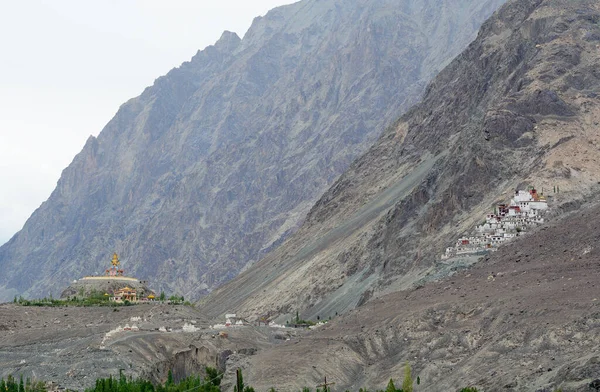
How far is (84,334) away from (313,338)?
25912mm

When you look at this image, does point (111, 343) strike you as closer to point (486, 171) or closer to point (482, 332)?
point (482, 332)

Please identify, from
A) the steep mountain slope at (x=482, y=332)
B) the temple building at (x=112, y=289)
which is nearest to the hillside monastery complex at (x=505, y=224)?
the steep mountain slope at (x=482, y=332)

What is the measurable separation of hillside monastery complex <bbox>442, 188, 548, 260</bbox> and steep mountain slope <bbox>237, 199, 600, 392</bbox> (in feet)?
31.7

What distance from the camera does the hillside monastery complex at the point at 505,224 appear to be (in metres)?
127

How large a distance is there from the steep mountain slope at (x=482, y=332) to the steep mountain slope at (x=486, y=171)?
743 inches

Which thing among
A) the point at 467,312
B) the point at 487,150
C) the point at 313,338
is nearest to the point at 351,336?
the point at 313,338

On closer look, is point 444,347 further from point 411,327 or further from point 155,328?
point 155,328

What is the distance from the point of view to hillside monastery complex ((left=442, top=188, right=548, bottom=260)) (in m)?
127

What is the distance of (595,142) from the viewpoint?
491 feet

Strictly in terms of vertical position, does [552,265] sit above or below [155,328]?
below

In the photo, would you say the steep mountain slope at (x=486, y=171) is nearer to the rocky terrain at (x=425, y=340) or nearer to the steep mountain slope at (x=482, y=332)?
the steep mountain slope at (x=482, y=332)

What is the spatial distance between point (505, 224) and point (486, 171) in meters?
25.8

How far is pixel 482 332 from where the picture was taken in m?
93.2

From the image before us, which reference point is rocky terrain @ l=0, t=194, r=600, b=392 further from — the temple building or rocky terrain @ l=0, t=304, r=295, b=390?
the temple building
